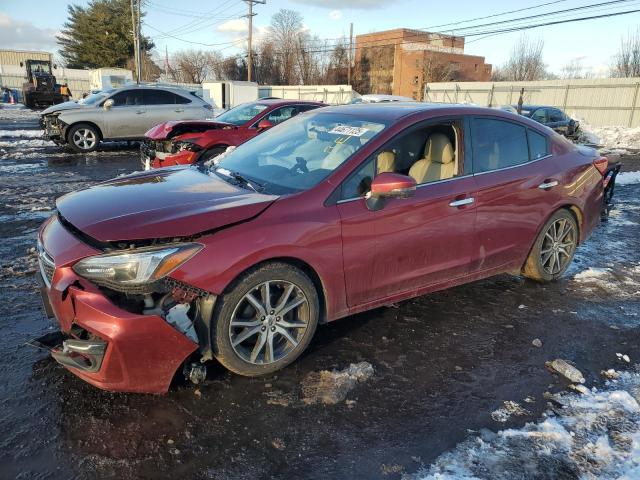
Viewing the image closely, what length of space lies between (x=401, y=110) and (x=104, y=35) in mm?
66229

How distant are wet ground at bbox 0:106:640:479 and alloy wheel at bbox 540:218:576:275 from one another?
0.76 ft

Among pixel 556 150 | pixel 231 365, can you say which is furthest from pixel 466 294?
pixel 231 365

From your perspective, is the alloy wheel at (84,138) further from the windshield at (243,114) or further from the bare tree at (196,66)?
the bare tree at (196,66)

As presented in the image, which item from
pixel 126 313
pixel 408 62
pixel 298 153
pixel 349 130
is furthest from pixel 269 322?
pixel 408 62

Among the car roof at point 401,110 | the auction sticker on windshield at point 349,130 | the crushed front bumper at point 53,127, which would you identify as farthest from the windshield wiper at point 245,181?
the crushed front bumper at point 53,127

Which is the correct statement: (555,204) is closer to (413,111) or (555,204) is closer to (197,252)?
(413,111)

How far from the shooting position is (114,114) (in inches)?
520

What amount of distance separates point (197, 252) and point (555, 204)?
11.4 ft

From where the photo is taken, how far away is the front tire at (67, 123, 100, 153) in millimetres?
12883

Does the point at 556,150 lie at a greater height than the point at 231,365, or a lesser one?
greater

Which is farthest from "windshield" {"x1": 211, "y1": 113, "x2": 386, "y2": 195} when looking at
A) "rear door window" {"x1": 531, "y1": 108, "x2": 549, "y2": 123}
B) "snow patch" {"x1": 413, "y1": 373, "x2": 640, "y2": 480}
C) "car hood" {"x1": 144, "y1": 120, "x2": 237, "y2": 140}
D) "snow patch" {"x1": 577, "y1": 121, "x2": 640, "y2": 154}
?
"snow patch" {"x1": 577, "y1": 121, "x2": 640, "y2": 154}

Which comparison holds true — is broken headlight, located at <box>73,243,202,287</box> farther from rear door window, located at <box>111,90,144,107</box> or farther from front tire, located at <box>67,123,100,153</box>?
rear door window, located at <box>111,90,144,107</box>

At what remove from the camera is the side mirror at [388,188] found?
10.7 feet

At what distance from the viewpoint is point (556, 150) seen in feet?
15.7
